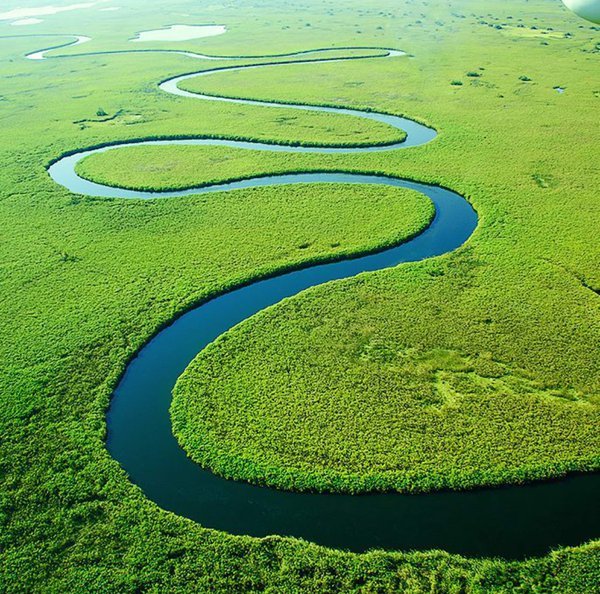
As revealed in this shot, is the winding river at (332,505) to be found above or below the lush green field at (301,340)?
below

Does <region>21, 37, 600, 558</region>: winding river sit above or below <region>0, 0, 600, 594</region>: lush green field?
below

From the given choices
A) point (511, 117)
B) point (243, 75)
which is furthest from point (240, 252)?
point (243, 75)

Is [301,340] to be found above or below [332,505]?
above

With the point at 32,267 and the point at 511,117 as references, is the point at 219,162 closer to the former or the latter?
the point at 32,267

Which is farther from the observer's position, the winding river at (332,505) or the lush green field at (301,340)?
the winding river at (332,505)

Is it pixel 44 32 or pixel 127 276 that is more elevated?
pixel 44 32

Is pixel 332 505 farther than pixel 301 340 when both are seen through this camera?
No

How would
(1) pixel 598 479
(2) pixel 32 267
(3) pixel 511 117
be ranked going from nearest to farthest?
(1) pixel 598 479, (2) pixel 32 267, (3) pixel 511 117

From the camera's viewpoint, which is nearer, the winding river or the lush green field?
the lush green field
